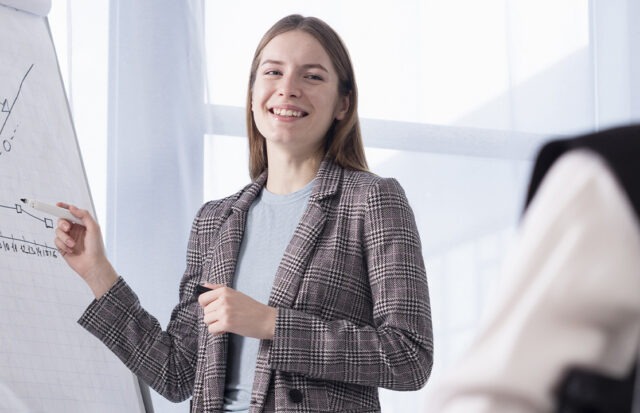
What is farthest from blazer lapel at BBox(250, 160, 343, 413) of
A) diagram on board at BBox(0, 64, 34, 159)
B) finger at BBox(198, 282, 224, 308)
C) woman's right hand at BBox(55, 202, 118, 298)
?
diagram on board at BBox(0, 64, 34, 159)

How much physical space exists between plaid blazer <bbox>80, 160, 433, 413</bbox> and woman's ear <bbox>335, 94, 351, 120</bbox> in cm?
11

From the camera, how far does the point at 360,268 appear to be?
1.55 meters

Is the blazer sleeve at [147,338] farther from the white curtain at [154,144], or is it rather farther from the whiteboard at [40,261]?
the white curtain at [154,144]

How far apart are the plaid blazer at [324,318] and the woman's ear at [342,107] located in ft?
0.35

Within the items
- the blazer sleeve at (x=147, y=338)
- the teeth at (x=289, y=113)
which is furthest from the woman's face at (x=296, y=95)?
the blazer sleeve at (x=147, y=338)

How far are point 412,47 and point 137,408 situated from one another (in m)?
1.48

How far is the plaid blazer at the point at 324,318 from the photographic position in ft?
4.76

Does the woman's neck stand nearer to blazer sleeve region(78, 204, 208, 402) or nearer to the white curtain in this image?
blazer sleeve region(78, 204, 208, 402)

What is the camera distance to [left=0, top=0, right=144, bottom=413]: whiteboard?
5.52ft

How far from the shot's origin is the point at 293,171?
1707 millimetres

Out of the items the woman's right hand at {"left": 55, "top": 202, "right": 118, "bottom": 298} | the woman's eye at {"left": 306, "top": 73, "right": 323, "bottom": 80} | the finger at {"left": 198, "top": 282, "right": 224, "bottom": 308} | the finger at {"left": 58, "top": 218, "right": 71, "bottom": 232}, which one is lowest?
the finger at {"left": 198, "top": 282, "right": 224, "bottom": 308}

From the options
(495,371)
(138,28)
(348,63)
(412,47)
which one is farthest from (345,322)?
(412,47)

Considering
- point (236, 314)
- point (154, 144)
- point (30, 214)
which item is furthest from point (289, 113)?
point (154, 144)

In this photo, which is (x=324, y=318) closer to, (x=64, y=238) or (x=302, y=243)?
(x=302, y=243)
